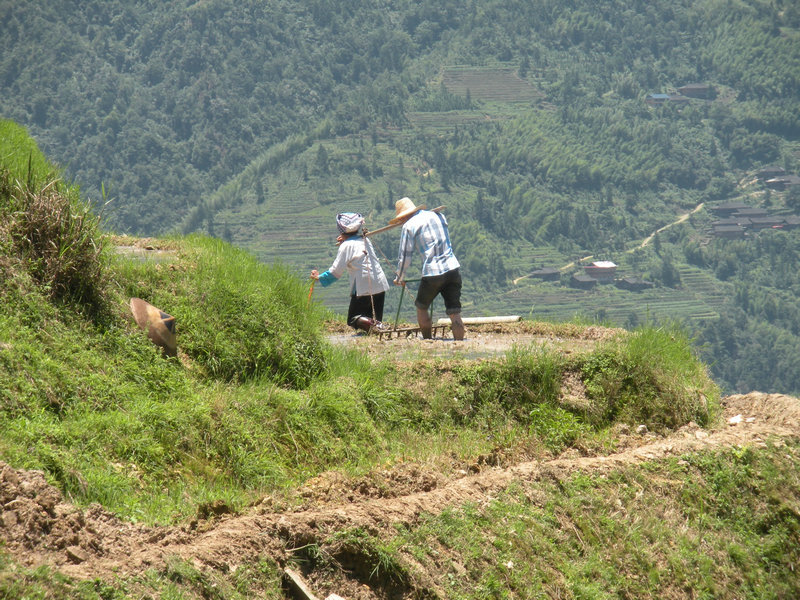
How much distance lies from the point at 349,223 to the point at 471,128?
147 metres

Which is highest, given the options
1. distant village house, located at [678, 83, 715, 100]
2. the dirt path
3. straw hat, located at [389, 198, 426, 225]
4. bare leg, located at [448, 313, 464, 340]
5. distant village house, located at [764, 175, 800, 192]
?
straw hat, located at [389, 198, 426, 225]

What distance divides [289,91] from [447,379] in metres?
169

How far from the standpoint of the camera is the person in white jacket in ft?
36.7

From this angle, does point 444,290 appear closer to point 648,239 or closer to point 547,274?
point 547,274

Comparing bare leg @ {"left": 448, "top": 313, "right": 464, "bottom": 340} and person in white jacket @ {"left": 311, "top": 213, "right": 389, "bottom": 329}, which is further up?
person in white jacket @ {"left": 311, "top": 213, "right": 389, "bottom": 329}

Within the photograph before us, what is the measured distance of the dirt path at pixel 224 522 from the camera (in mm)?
4730

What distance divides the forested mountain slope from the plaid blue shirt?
77273mm

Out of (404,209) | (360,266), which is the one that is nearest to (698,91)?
→ (404,209)

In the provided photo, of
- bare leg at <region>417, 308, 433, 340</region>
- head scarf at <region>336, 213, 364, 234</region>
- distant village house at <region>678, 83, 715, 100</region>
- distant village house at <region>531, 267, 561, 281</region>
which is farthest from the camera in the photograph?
distant village house at <region>678, 83, 715, 100</region>

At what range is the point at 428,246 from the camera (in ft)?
34.8

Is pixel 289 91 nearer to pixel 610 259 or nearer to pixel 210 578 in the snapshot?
pixel 610 259

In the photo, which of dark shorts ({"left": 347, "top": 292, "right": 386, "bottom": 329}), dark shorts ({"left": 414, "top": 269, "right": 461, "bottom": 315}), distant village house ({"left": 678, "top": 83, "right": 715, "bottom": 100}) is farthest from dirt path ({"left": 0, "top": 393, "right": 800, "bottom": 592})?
distant village house ({"left": 678, "top": 83, "right": 715, "bottom": 100})

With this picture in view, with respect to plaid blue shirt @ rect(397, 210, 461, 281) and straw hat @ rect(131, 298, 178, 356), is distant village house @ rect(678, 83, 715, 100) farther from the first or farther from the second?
straw hat @ rect(131, 298, 178, 356)

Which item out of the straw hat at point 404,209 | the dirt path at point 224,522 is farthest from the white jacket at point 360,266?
the dirt path at point 224,522
